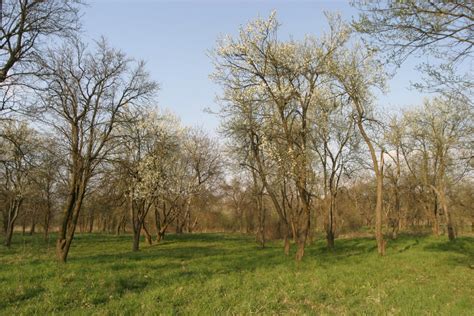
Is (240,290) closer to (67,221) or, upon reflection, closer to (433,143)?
(67,221)

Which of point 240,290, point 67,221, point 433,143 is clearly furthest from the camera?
point 433,143

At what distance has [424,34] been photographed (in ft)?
27.6

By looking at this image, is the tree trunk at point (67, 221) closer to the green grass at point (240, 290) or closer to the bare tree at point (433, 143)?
the green grass at point (240, 290)

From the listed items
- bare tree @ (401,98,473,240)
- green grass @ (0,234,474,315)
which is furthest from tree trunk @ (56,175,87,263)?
bare tree @ (401,98,473,240)

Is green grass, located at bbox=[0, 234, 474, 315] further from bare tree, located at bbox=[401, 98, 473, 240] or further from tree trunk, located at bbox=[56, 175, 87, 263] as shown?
bare tree, located at bbox=[401, 98, 473, 240]

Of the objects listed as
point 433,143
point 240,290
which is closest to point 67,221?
point 240,290

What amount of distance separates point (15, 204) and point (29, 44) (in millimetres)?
21614

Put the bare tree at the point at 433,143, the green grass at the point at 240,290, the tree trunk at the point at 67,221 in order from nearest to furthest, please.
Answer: the green grass at the point at 240,290, the tree trunk at the point at 67,221, the bare tree at the point at 433,143

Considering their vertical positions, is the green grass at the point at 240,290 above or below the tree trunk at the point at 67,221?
below

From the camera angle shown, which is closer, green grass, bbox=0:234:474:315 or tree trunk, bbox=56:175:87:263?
green grass, bbox=0:234:474:315

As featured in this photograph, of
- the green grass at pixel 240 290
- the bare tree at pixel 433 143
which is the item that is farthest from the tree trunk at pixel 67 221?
the bare tree at pixel 433 143

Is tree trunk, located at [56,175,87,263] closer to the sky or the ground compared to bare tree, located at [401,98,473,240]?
closer to the ground

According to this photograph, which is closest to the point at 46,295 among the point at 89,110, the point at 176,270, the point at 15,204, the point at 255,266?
the point at 176,270

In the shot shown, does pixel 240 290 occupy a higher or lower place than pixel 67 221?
lower
